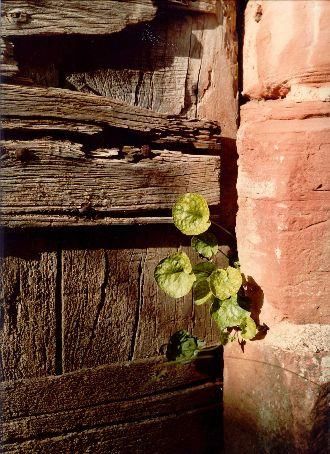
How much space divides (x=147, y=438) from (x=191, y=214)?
751mm

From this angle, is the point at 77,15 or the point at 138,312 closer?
the point at 77,15

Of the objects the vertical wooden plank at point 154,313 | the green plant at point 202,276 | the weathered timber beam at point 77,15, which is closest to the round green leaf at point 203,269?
the green plant at point 202,276

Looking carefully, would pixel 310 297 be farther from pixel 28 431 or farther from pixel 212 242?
pixel 28 431

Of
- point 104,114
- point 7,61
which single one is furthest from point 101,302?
point 7,61

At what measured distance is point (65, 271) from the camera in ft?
3.91

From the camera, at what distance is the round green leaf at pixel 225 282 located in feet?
4.02

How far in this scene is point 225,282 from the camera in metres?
1.24

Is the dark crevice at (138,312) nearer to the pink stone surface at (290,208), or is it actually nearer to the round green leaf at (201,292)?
the round green leaf at (201,292)

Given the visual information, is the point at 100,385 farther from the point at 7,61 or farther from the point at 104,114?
the point at 7,61

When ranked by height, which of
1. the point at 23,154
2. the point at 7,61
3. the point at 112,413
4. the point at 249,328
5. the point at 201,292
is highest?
the point at 7,61

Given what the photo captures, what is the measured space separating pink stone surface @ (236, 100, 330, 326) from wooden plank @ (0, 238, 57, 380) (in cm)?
63

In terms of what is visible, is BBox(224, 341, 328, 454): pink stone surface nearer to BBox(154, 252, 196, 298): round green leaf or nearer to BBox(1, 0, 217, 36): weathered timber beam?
BBox(154, 252, 196, 298): round green leaf

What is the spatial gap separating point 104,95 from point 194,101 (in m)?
0.29

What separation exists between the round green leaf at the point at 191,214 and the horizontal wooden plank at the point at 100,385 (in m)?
0.45
